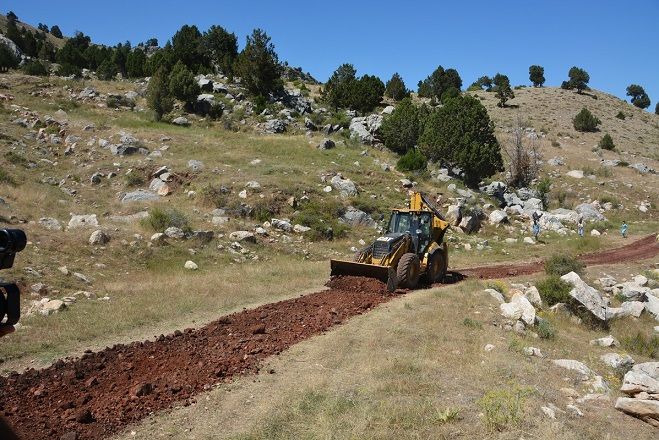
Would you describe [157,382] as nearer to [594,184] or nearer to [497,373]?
[497,373]

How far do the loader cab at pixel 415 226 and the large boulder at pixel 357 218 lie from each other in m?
8.53

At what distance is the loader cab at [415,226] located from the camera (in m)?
16.1

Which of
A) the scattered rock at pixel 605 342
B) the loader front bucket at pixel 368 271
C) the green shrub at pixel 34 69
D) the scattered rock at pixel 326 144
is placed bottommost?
the scattered rock at pixel 605 342

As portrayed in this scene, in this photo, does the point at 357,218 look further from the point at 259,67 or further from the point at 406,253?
the point at 259,67

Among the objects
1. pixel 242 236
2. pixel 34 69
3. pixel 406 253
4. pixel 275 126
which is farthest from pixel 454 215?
pixel 34 69

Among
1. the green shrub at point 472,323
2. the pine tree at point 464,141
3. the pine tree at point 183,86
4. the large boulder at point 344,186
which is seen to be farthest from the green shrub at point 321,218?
the pine tree at point 183,86

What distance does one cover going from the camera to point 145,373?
787cm

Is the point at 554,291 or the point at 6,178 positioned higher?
the point at 6,178

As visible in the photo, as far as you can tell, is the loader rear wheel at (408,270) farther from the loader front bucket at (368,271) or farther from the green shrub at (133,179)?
the green shrub at (133,179)

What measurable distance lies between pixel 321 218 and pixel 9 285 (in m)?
21.6

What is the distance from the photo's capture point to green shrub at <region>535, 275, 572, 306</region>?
14.6 metres

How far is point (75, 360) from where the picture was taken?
884 centimetres

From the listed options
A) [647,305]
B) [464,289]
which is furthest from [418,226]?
[647,305]

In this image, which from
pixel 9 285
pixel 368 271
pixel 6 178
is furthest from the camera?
pixel 6 178
